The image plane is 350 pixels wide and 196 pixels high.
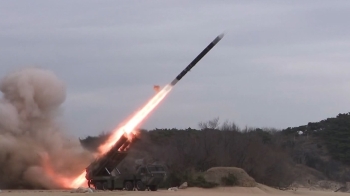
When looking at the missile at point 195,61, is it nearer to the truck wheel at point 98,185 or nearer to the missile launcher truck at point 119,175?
the missile launcher truck at point 119,175

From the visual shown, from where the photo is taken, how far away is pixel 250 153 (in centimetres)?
5131

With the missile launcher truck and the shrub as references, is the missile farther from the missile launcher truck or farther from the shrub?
the shrub

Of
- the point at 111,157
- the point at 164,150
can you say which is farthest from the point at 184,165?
the point at 111,157

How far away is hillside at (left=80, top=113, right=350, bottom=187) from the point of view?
158 ft

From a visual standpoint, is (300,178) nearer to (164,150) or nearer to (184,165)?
(164,150)

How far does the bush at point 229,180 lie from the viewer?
3916 centimetres

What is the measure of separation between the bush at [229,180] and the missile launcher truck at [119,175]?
4.84 m

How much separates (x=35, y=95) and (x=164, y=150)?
19676 mm

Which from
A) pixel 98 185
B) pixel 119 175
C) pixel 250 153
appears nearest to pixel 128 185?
pixel 119 175

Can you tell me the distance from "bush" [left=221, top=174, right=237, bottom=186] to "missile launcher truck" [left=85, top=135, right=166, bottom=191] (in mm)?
4841

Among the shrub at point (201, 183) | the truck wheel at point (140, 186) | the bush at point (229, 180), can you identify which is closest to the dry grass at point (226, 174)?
the bush at point (229, 180)

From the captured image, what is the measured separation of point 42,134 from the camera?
127 ft

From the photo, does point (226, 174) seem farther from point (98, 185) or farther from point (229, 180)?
point (98, 185)

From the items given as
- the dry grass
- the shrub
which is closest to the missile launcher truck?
the shrub
